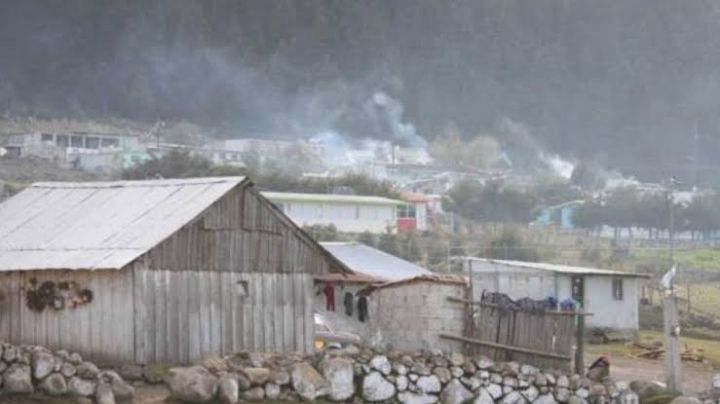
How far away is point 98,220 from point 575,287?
72.6 feet

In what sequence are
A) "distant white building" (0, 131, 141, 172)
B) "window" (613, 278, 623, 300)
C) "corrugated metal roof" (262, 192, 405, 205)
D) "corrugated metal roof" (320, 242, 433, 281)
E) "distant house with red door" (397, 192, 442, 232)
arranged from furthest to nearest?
1. "distant white building" (0, 131, 141, 172)
2. "distant house with red door" (397, 192, 442, 232)
3. "corrugated metal roof" (262, 192, 405, 205)
4. "window" (613, 278, 623, 300)
5. "corrugated metal roof" (320, 242, 433, 281)

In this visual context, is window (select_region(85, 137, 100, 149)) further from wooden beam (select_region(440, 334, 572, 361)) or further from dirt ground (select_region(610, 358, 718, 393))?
wooden beam (select_region(440, 334, 572, 361))

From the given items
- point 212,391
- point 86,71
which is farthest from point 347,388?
point 86,71

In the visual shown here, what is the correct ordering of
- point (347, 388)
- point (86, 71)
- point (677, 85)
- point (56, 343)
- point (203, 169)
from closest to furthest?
1. point (347, 388)
2. point (56, 343)
3. point (203, 169)
4. point (86, 71)
5. point (677, 85)

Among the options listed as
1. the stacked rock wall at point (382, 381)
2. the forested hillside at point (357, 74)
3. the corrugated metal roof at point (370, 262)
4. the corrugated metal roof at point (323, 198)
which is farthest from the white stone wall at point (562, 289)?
the forested hillside at point (357, 74)

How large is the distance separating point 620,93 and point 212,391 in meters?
174

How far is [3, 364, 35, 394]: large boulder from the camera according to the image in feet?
76.9

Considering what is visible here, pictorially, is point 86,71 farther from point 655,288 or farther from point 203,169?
point 655,288

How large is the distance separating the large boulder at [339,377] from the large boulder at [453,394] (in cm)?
181

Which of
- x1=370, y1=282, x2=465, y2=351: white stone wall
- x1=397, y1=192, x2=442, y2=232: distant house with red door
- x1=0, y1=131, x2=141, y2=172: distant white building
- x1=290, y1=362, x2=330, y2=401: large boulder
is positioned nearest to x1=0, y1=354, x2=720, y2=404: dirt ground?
x1=290, y1=362, x2=330, y2=401: large boulder

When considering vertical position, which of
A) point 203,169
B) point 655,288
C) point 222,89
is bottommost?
point 655,288

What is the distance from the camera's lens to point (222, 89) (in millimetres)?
167750

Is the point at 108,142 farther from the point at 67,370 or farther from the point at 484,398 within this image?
the point at 67,370

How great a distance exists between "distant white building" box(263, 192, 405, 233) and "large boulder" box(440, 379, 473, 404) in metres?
48.6
